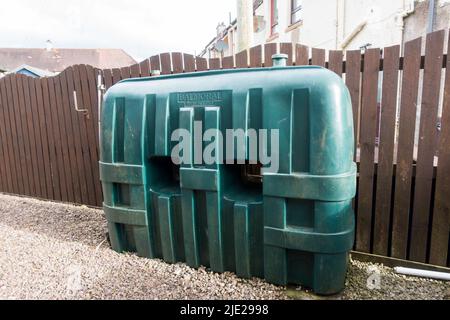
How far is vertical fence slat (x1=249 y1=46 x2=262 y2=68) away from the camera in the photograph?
10.4 feet

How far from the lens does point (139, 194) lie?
8.75 feet

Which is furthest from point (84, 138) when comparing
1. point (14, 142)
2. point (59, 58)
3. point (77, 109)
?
point (59, 58)

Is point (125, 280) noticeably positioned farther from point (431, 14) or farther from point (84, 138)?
point (431, 14)

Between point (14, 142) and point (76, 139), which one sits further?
point (14, 142)

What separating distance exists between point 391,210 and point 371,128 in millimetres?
786

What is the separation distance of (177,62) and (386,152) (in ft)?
8.19

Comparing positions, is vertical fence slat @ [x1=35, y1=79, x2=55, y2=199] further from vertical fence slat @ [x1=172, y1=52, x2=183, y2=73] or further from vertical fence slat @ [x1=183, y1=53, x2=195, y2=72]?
vertical fence slat @ [x1=183, y1=53, x2=195, y2=72]

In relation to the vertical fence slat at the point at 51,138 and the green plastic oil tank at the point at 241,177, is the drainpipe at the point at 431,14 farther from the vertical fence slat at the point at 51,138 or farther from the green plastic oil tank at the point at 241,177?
the vertical fence slat at the point at 51,138

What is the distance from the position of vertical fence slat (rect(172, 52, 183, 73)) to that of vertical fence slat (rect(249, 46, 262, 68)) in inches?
35.7

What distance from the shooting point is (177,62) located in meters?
3.66

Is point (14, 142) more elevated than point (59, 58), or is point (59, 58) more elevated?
point (59, 58)

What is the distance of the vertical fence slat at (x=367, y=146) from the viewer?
271cm
